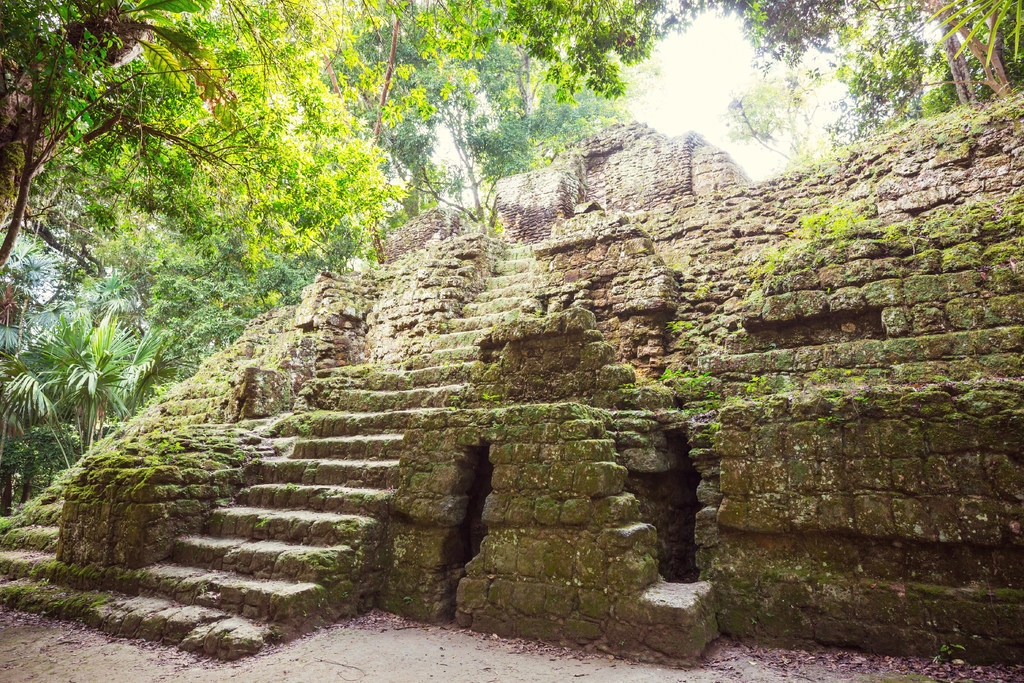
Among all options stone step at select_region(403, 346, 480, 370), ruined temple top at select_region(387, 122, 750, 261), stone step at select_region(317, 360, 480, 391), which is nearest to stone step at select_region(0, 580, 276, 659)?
stone step at select_region(317, 360, 480, 391)

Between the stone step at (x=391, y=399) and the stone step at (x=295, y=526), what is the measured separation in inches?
66.6

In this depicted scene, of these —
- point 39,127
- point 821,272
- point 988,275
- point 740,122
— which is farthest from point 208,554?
point 740,122

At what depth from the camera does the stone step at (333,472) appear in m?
4.99

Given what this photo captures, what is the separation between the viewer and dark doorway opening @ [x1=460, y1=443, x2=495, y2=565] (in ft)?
14.4

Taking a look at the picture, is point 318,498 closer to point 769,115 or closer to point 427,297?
point 427,297

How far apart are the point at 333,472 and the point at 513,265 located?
5.66m

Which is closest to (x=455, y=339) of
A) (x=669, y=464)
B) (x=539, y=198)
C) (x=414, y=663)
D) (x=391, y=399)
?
(x=391, y=399)

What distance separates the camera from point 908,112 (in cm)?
947

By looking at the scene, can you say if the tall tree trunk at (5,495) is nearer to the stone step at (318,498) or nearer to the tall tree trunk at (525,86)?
the stone step at (318,498)

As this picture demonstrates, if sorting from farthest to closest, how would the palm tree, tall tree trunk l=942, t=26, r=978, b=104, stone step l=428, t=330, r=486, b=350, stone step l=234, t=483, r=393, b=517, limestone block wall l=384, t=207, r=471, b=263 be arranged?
limestone block wall l=384, t=207, r=471, b=263, the palm tree, stone step l=428, t=330, r=486, b=350, tall tree trunk l=942, t=26, r=978, b=104, stone step l=234, t=483, r=393, b=517

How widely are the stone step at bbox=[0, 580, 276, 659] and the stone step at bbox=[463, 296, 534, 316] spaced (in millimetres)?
5306

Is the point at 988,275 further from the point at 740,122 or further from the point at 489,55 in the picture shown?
the point at 740,122

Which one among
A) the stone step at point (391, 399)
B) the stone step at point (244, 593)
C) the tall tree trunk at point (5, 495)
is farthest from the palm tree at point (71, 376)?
the stone step at point (244, 593)

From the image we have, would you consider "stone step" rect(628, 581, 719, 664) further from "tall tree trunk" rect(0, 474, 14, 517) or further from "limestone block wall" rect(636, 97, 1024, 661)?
"tall tree trunk" rect(0, 474, 14, 517)
